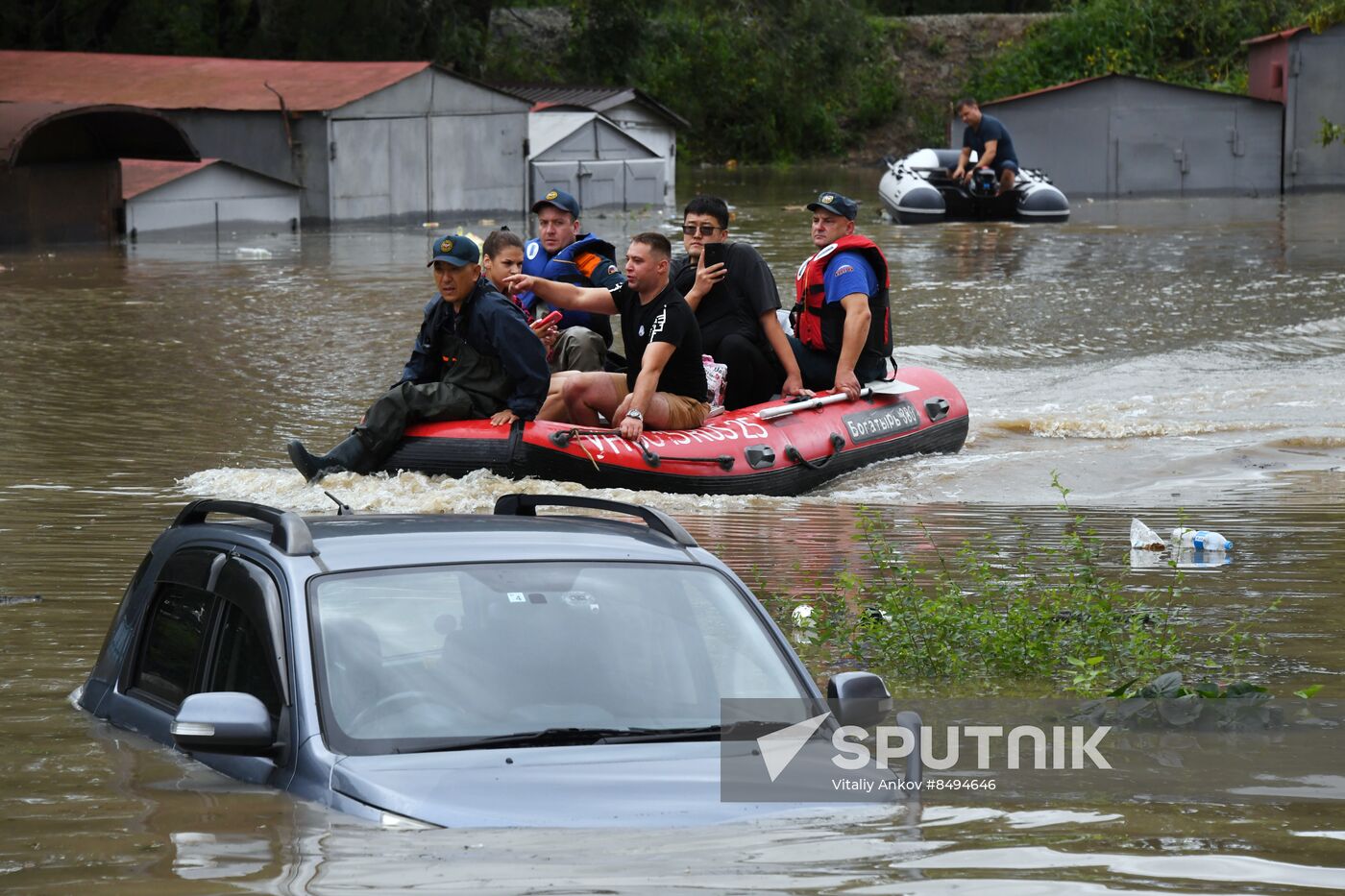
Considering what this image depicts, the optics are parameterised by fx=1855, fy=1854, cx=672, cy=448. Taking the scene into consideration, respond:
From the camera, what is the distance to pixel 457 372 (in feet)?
35.9

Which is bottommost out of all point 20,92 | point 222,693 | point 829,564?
point 829,564

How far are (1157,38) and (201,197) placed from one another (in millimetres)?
32147

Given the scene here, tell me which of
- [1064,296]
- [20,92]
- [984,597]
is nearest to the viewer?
[984,597]

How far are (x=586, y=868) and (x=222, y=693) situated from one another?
1062 millimetres

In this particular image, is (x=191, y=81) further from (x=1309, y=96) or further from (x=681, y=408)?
(x=681, y=408)

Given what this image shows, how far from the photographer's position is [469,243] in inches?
409

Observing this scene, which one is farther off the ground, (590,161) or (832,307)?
(590,161)

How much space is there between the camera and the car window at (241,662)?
4.30 m

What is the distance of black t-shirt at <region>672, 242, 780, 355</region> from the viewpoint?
457 inches

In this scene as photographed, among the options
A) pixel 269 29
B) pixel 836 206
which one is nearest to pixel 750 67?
pixel 269 29

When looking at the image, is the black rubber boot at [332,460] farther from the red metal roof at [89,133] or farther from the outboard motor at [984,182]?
the outboard motor at [984,182]

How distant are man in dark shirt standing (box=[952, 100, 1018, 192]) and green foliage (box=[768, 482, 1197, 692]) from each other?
23783 mm

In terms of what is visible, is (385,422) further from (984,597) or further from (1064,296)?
(1064,296)

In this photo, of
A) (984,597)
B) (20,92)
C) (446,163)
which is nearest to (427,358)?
(984,597)
